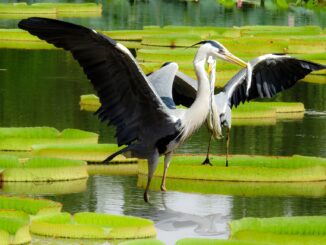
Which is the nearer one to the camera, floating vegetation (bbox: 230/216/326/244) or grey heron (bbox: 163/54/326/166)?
floating vegetation (bbox: 230/216/326/244)

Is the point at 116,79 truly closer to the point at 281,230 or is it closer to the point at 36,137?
the point at 281,230

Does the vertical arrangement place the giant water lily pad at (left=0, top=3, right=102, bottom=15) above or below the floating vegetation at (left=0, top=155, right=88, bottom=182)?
below

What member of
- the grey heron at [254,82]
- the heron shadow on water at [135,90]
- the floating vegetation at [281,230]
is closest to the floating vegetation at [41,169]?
the heron shadow on water at [135,90]

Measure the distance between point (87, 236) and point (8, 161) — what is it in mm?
3659

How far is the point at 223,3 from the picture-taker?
52.8 meters

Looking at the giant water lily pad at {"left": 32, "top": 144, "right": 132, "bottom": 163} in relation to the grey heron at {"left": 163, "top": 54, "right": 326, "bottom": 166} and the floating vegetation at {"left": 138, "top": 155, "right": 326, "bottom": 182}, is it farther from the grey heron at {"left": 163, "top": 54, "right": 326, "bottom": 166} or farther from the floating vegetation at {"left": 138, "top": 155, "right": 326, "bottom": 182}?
the grey heron at {"left": 163, "top": 54, "right": 326, "bottom": 166}

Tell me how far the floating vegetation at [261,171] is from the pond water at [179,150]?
0.30 meters

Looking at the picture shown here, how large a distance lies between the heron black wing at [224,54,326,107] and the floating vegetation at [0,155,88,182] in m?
2.31

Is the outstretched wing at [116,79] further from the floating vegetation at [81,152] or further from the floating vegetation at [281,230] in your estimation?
the floating vegetation at [81,152]

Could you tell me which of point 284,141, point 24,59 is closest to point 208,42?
point 284,141

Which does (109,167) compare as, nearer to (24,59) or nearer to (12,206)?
(12,206)

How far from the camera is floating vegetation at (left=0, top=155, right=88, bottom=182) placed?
49.3 ft

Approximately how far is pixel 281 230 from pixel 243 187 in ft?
10.1

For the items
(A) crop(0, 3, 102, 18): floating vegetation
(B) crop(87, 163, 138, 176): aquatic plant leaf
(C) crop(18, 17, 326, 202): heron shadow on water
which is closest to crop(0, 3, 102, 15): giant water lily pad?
(A) crop(0, 3, 102, 18): floating vegetation
